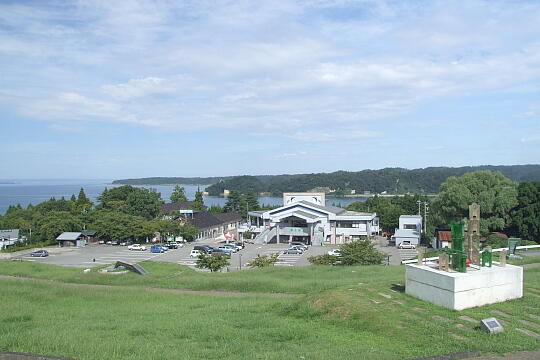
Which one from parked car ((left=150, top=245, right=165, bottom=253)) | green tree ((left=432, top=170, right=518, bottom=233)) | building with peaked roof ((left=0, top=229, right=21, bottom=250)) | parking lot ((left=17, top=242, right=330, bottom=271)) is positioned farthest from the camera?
building with peaked roof ((left=0, top=229, right=21, bottom=250))

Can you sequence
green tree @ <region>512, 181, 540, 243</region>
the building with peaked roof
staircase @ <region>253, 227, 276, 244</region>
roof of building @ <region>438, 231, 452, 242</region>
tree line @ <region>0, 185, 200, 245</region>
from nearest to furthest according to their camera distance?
green tree @ <region>512, 181, 540, 243</region>
roof of building @ <region>438, 231, 452, 242</region>
tree line @ <region>0, 185, 200, 245</region>
the building with peaked roof
staircase @ <region>253, 227, 276, 244</region>

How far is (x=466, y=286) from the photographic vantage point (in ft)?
35.6

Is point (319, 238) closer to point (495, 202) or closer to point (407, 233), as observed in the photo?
point (407, 233)

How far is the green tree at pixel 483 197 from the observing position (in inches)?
1441

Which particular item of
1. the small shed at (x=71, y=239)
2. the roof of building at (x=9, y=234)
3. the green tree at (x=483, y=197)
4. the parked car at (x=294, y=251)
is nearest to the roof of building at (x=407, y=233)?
the green tree at (x=483, y=197)

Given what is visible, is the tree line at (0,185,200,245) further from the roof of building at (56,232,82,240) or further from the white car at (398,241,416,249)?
the white car at (398,241,416,249)

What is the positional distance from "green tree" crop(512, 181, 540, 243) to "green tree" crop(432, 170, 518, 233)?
27.2 inches

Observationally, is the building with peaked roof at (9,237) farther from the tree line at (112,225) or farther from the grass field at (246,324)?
the grass field at (246,324)

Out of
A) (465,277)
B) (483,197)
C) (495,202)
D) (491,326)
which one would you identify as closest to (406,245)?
(483,197)

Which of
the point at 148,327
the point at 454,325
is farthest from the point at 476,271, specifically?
the point at 148,327

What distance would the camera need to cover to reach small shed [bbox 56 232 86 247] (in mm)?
45594

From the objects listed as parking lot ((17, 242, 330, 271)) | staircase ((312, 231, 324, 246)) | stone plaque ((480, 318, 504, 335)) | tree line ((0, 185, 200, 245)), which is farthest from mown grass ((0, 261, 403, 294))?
staircase ((312, 231, 324, 246))

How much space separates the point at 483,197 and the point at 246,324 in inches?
1253

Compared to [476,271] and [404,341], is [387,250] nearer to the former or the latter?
[476,271]
